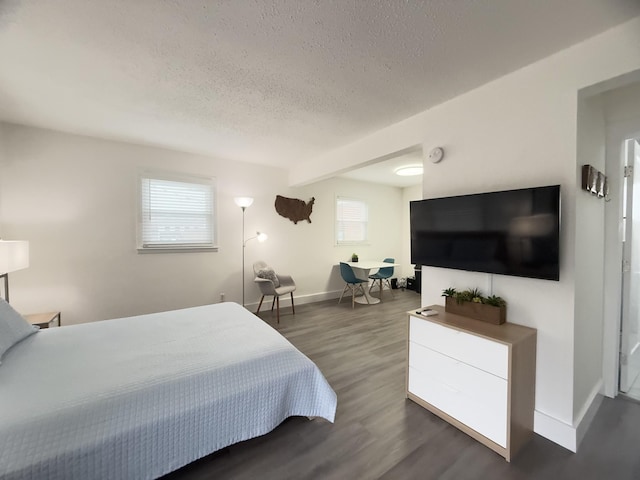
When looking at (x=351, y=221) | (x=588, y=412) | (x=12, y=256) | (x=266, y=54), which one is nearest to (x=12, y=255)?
(x=12, y=256)

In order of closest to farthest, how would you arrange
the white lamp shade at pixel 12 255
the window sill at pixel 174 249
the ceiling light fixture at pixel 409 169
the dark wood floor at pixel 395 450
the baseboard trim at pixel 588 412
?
the dark wood floor at pixel 395 450, the baseboard trim at pixel 588 412, the white lamp shade at pixel 12 255, the window sill at pixel 174 249, the ceiling light fixture at pixel 409 169

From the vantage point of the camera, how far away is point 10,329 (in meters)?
1.74

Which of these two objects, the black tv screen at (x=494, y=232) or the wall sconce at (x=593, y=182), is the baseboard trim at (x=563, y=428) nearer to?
the black tv screen at (x=494, y=232)

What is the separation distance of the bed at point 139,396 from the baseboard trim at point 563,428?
1.37 m

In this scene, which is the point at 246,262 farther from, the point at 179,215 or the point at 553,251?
the point at 553,251

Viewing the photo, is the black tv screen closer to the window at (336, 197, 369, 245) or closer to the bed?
the bed

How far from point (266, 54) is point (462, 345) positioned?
2.31 m

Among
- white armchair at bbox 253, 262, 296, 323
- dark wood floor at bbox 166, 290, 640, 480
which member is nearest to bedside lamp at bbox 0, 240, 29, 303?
dark wood floor at bbox 166, 290, 640, 480

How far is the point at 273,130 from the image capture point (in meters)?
2.96

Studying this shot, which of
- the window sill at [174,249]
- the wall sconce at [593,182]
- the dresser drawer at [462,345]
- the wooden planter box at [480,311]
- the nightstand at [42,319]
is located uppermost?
the wall sconce at [593,182]

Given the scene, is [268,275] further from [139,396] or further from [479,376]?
[479,376]

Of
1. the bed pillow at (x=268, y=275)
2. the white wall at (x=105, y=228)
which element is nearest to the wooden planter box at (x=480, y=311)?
the bed pillow at (x=268, y=275)

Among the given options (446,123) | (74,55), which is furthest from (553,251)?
(74,55)

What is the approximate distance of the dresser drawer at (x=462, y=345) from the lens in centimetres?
158
